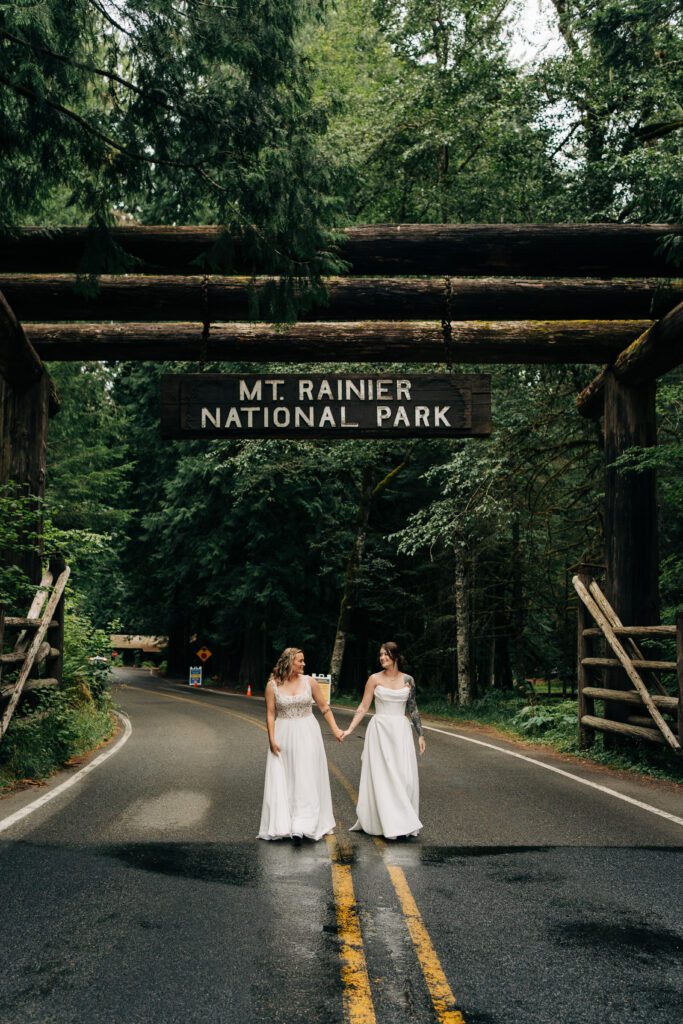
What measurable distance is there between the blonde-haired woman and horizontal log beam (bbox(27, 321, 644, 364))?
4.27 meters

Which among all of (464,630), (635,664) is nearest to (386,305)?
(635,664)

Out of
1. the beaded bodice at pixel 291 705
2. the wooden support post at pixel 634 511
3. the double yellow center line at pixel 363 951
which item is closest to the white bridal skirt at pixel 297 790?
the beaded bodice at pixel 291 705

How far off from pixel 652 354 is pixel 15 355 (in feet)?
25.1

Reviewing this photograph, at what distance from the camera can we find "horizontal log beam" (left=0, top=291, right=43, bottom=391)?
34.0 ft

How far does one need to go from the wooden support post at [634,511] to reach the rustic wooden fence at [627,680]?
27cm

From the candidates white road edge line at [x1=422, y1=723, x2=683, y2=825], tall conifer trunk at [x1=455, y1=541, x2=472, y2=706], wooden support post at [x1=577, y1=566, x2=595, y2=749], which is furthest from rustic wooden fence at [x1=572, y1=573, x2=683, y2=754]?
tall conifer trunk at [x1=455, y1=541, x2=472, y2=706]

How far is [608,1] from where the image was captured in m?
14.4

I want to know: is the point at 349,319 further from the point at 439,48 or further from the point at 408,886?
the point at 439,48

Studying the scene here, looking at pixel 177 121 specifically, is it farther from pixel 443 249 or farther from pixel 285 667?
pixel 285 667

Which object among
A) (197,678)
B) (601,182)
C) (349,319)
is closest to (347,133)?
(601,182)

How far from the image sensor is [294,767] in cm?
815

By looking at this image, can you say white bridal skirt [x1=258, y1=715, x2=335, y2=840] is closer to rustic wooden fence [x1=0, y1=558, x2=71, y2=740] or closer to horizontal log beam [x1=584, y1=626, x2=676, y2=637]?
rustic wooden fence [x1=0, y1=558, x2=71, y2=740]

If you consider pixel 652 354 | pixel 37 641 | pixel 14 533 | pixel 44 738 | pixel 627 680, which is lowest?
pixel 44 738

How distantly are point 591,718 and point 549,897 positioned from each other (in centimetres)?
891
